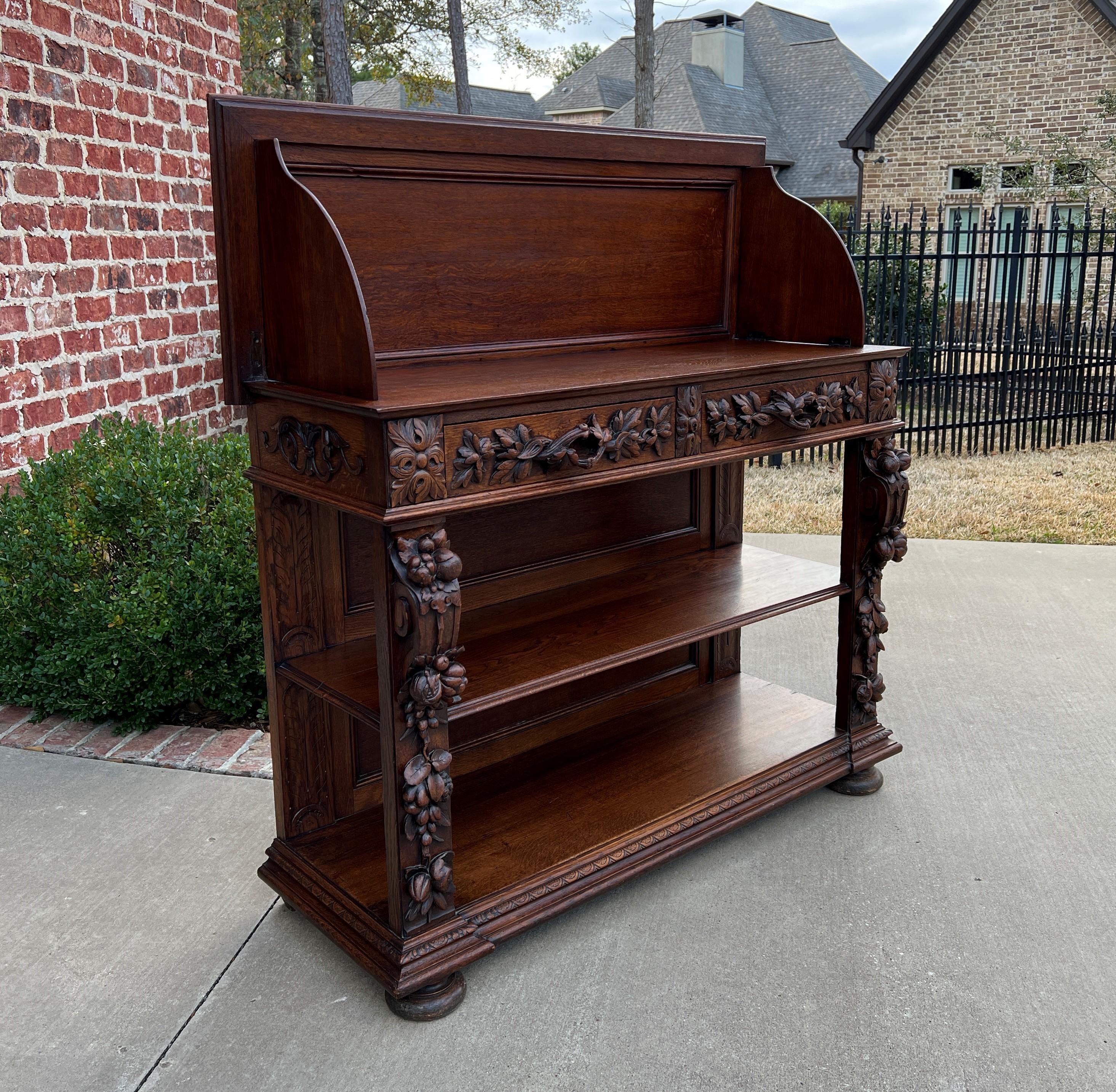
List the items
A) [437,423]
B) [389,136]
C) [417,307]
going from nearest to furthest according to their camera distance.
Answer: [437,423] → [389,136] → [417,307]

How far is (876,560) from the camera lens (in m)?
→ 3.04

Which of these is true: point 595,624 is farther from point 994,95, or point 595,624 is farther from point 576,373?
point 994,95

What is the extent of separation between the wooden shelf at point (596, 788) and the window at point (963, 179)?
1527 centimetres

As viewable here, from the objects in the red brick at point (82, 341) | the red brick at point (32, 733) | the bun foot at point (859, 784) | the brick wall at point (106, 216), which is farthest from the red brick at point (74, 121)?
the bun foot at point (859, 784)

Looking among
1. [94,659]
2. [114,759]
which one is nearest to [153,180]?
[94,659]

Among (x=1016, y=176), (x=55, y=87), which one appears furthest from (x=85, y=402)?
(x=1016, y=176)

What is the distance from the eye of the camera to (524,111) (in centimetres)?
3094

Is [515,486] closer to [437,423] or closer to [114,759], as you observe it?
[437,423]

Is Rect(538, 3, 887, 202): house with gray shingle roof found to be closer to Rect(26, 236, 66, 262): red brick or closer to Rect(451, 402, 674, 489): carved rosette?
Rect(26, 236, 66, 262): red brick

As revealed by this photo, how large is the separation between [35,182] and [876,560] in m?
3.25

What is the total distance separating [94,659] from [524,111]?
3046 centimetres

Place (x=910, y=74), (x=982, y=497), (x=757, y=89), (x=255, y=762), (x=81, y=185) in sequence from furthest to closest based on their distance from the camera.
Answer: (x=757, y=89), (x=910, y=74), (x=982, y=497), (x=81, y=185), (x=255, y=762)

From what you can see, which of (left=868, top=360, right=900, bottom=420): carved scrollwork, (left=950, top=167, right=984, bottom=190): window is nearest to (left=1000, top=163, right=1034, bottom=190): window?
(left=950, top=167, right=984, bottom=190): window

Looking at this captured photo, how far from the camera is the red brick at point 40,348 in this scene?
12.6ft
